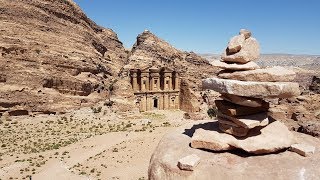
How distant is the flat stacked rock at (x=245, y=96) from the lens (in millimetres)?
11055


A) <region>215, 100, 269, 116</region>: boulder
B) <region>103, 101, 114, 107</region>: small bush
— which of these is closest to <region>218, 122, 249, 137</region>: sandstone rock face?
<region>215, 100, 269, 116</region>: boulder

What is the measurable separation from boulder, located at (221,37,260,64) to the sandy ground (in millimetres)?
12151

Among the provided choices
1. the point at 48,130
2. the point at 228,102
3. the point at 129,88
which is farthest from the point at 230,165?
the point at 129,88

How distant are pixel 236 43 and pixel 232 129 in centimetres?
309

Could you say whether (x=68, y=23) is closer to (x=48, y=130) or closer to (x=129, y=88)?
(x=129, y=88)

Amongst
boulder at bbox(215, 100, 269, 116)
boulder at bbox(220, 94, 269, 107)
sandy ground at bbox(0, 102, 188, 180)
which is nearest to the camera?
boulder at bbox(220, 94, 269, 107)

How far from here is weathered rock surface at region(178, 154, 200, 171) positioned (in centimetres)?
1076

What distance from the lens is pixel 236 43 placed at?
1195 centimetres

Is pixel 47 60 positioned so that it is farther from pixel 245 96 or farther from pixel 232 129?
pixel 245 96

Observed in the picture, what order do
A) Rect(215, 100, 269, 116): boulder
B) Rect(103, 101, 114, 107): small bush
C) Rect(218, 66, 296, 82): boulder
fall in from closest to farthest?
1. Rect(218, 66, 296, 82): boulder
2. Rect(215, 100, 269, 116): boulder
3. Rect(103, 101, 114, 107): small bush

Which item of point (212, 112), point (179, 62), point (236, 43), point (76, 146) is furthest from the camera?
point (179, 62)

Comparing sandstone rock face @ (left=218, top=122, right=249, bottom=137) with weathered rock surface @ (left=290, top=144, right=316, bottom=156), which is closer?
weathered rock surface @ (left=290, top=144, right=316, bottom=156)

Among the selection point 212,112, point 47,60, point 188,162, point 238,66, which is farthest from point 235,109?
point 212,112

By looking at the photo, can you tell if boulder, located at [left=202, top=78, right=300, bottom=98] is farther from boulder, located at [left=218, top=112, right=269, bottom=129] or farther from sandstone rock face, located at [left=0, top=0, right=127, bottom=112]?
sandstone rock face, located at [left=0, top=0, right=127, bottom=112]
